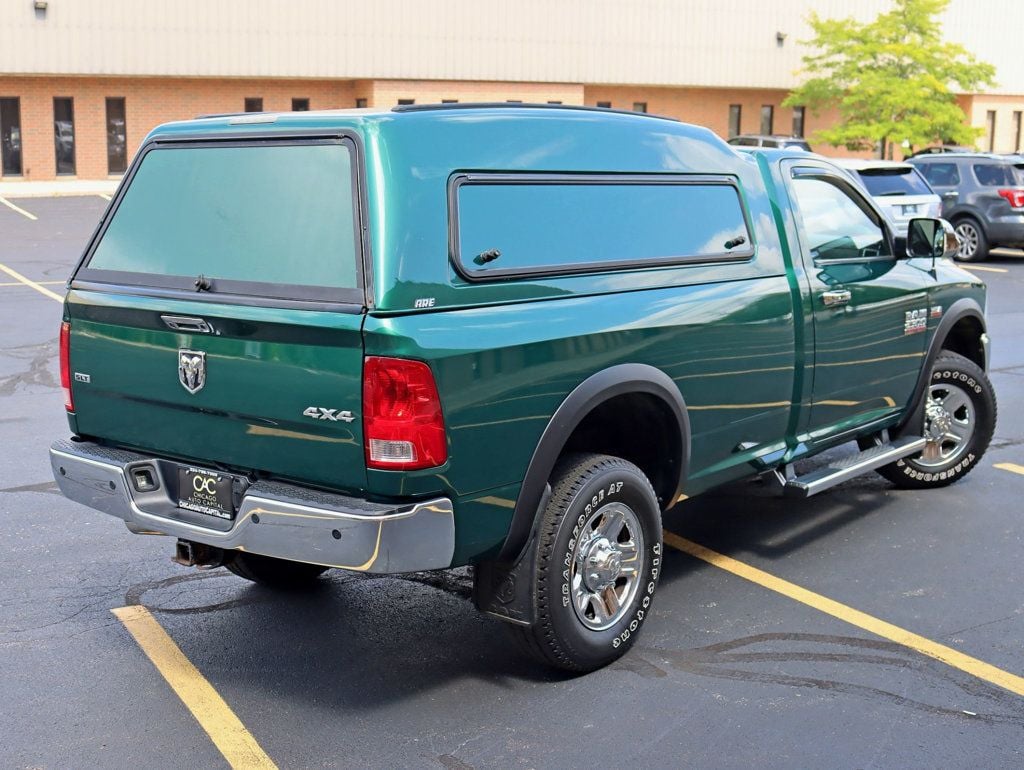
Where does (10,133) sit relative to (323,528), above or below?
above

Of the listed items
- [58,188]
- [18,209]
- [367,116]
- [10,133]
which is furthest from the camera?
[10,133]

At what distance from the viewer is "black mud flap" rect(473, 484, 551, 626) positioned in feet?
14.7

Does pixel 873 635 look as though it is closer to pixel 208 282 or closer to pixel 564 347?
pixel 564 347

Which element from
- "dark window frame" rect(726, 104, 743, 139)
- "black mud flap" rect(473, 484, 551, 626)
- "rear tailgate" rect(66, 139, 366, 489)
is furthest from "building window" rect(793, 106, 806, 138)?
"black mud flap" rect(473, 484, 551, 626)

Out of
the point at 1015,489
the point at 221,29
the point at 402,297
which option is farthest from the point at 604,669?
the point at 221,29

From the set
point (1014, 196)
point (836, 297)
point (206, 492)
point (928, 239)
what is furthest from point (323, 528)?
point (1014, 196)

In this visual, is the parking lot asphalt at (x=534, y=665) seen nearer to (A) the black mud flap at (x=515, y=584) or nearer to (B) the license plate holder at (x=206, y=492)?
(A) the black mud flap at (x=515, y=584)

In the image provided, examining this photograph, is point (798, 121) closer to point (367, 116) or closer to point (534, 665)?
point (534, 665)

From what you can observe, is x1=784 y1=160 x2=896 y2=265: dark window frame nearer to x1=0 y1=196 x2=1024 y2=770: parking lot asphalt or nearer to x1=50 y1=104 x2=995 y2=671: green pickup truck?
x1=50 y1=104 x2=995 y2=671: green pickup truck

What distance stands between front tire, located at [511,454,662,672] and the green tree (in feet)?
118

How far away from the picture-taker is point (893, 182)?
60.2 ft

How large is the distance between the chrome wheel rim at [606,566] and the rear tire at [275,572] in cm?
136

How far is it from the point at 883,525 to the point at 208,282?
4002 mm

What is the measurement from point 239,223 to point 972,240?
19602 millimetres
